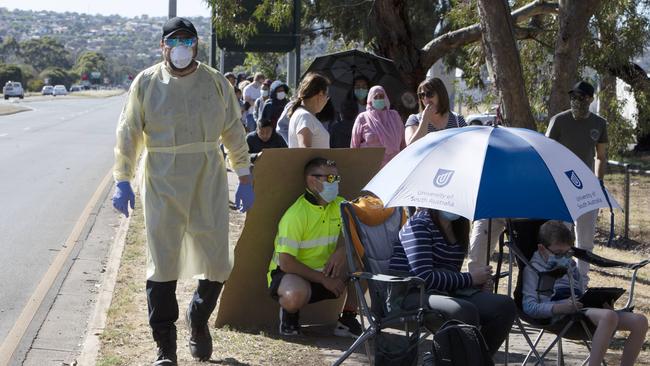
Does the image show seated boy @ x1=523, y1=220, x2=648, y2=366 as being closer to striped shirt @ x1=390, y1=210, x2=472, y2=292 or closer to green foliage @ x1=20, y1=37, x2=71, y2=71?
striped shirt @ x1=390, y1=210, x2=472, y2=292

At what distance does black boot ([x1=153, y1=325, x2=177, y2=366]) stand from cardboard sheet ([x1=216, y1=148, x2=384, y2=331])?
992 mm

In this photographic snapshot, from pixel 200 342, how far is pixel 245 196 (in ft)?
3.01

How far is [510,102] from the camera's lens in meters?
10.3

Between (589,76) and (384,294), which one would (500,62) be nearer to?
(384,294)

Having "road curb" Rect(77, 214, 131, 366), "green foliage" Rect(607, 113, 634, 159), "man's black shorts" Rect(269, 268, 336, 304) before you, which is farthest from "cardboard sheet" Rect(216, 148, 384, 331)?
"green foliage" Rect(607, 113, 634, 159)

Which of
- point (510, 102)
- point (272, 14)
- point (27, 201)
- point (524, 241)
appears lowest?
point (27, 201)

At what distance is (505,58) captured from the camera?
10.2 m

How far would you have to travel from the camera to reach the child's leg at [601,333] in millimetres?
5574

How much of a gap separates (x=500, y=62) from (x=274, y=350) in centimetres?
466

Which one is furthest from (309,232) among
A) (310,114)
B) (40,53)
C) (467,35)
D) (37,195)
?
(40,53)

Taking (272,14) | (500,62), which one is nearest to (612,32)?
(272,14)

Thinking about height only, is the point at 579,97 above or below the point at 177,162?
above

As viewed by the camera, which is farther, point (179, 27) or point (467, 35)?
point (467, 35)

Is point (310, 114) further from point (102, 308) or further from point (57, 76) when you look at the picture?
point (57, 76)
